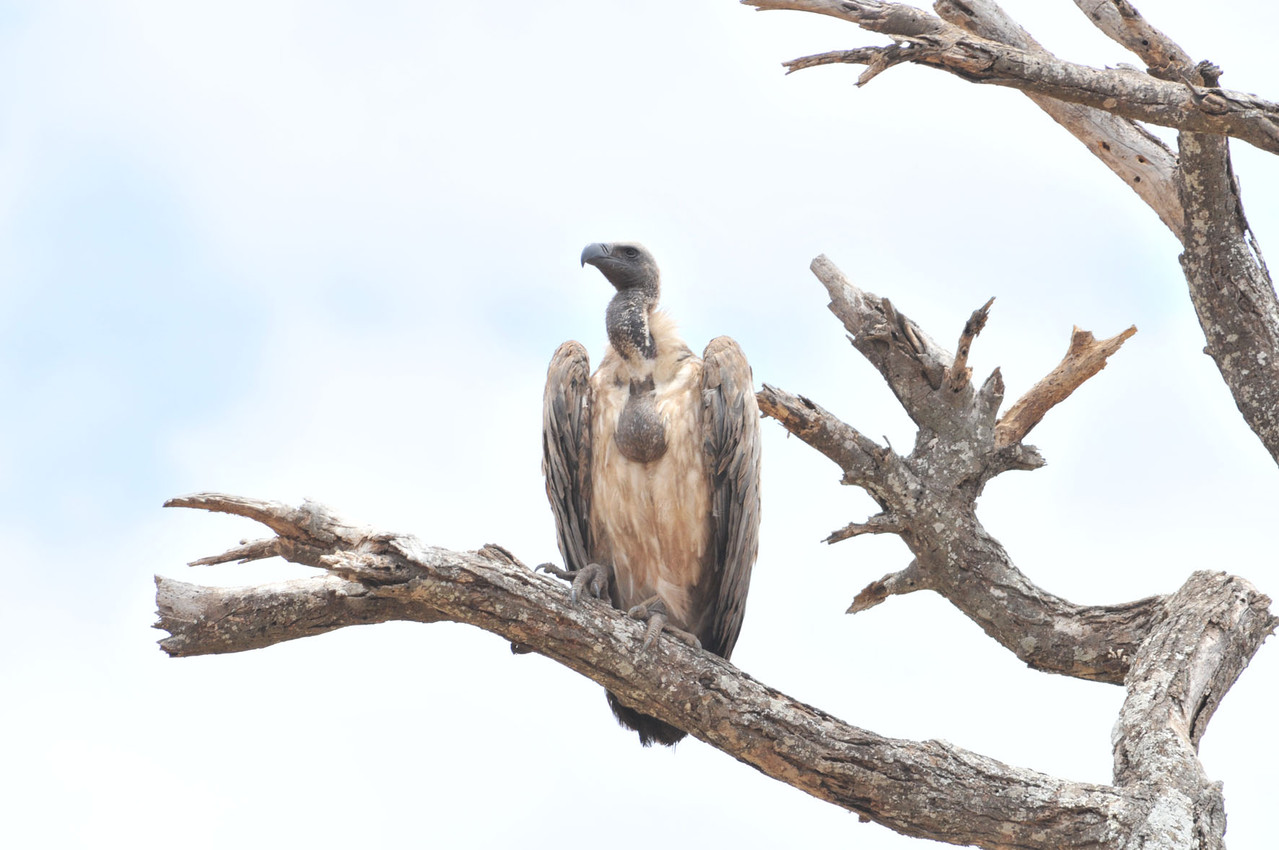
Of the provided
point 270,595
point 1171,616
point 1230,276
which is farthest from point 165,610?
point 1230,276

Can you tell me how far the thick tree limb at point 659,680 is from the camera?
471 centimetres

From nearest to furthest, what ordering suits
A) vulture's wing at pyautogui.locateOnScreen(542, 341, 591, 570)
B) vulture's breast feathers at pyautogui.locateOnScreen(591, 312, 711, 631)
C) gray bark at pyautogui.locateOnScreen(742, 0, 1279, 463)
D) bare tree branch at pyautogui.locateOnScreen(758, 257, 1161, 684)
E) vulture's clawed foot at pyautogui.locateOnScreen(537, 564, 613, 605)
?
gray bark at pyautogui.locateOnScreen(742, 0, 1279, 463)
vulture's clawed foot at pyautogui.locateOnScreen(537, 564, 613, 605)
vulture's breast feathers at pyautogui.locateOnScreen(591, 312, 711, 631)
vulture's wing at pyautogui.locateOnScreen(542, 341, 591, 570)
bare tree branch at pyautogui.locateOnScreen(758, 257, 1161, 684)

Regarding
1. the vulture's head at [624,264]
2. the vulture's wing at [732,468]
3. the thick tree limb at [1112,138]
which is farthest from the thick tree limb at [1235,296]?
the vulture's head at [624,264]

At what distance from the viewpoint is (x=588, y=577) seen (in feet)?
19.3

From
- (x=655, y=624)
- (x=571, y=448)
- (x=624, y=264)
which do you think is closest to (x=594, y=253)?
(x=624, y=264)

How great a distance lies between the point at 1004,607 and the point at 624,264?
115 inches

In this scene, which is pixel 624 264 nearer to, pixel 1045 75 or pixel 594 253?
pixel 594 253

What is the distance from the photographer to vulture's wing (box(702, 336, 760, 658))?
609 centimetres

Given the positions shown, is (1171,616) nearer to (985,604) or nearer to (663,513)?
(985,604)

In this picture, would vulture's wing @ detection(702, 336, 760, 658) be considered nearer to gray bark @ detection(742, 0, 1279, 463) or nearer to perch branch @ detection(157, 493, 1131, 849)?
perch branch @ detection(157, 493, 1131, 849)

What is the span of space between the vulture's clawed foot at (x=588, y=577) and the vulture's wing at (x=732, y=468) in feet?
2.15

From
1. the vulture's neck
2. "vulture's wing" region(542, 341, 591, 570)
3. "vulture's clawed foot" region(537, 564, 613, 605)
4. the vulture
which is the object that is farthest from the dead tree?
"vulture's wing" region(542, 341, 591, 570)

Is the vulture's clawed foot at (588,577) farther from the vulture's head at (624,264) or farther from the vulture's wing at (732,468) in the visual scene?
the vulture's head at (624,264)

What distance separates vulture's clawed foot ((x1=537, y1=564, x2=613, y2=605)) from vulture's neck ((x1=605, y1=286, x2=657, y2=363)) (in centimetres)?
121
